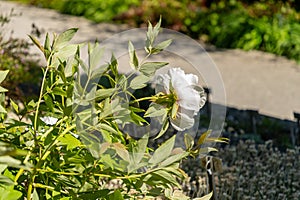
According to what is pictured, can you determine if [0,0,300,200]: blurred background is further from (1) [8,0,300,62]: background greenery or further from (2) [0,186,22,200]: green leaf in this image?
(2) [0,186,22,200]: green leaf

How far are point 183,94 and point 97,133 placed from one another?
10.7 inches

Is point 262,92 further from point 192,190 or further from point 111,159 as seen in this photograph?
point 111,159

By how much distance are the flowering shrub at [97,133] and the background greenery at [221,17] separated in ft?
21.4

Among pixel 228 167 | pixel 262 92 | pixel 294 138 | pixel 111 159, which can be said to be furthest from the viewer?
pixel 262 92

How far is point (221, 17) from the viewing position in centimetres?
903

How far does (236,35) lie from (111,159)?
7.13 metres

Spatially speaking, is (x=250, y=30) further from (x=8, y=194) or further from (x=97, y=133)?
(x=8, y=194)

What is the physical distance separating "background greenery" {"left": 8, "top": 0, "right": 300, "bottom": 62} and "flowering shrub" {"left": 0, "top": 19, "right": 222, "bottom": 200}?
6531 mm

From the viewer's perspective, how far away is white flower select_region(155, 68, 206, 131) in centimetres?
176

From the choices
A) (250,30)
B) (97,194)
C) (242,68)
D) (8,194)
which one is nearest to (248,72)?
(242,68)

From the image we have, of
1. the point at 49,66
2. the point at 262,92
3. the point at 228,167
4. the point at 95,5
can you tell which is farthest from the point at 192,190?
the point at 95,5

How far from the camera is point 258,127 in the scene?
496cm

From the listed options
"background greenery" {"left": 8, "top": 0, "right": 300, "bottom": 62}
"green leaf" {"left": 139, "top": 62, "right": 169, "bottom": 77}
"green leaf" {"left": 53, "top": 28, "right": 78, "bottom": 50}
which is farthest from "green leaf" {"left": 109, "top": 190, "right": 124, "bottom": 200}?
"background greenery" {"left": 8, "top": 0, "right": 300, "bottom": 62}

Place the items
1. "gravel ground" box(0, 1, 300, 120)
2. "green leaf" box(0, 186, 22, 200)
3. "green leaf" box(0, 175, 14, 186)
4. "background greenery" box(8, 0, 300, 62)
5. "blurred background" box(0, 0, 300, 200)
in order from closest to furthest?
"green leaf" box(0, 175, 14, 186) → "green leaf" box(0, 186, 22, 200) → "blurred background" box(0, 0, 300, 200) → "gravel ground" box(0, 1, 300, 120) → "background greenery" box(8, 0, 300, 62)
